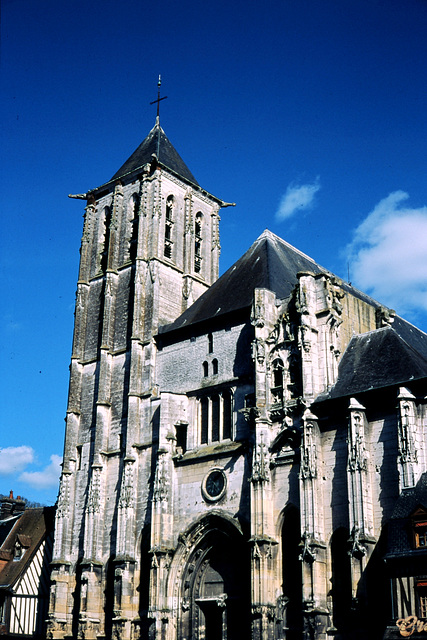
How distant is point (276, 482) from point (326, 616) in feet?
15.9

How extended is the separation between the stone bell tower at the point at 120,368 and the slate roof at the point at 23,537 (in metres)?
3.72

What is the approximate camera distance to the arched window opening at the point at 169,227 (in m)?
39.1

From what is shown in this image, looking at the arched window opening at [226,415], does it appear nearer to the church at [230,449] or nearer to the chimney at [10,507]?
the church at [230,449]

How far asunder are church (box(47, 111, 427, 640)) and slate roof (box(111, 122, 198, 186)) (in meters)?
0.89

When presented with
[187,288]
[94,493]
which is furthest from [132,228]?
[94,493]

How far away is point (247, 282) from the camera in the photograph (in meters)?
34.2

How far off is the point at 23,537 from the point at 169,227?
53.1ft

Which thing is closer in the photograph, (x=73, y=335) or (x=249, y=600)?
(x=249, y=600)

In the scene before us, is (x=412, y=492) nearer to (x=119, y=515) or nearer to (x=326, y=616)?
(x=326, y=616)

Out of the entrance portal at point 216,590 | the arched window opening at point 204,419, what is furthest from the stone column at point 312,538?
the arched window opening at point 204,419

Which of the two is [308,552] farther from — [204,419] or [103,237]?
[103,237]

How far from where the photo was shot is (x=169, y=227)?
39844mm

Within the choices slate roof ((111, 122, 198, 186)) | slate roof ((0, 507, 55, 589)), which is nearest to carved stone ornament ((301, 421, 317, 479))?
slate roof ((0, 507, 55, 589))

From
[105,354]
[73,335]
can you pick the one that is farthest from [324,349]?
[73,335]
